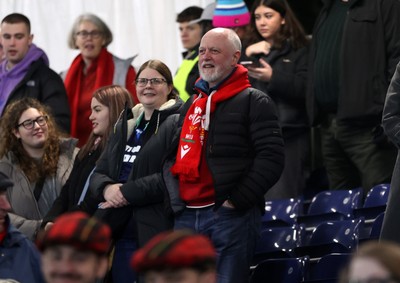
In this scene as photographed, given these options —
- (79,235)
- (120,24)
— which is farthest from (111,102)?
(79,235)

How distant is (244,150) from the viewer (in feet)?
23.1

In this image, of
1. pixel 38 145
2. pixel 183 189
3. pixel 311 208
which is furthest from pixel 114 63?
pixel 183 189

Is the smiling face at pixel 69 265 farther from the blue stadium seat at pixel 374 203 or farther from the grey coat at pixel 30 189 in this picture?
the grey coat at pixel 30 189

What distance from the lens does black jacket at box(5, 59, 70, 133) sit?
31.4 feet

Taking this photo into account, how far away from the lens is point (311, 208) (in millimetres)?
8492

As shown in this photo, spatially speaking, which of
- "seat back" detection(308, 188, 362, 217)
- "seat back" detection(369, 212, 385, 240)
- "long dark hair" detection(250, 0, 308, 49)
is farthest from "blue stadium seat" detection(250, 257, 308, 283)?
"long dark hair" detection(250, 0, 308, 49)

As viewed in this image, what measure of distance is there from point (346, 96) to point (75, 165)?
181cm

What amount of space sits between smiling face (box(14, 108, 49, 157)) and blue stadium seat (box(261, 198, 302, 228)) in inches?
58.1

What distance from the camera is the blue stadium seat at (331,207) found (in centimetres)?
808

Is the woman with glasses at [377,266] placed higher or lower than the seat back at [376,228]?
higher

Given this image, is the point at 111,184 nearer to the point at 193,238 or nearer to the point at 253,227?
the point at 253,227

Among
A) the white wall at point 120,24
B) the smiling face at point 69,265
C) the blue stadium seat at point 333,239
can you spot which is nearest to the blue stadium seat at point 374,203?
the blue stadium seat at point 333,239

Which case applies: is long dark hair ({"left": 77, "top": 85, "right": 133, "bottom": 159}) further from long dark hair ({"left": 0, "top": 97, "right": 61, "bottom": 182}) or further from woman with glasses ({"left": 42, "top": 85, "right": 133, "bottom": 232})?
long dark hair ({"left": 0, "top": 97, "right": 61, "bottom": 182})

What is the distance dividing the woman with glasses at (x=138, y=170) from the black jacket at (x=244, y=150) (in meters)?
0.38
